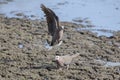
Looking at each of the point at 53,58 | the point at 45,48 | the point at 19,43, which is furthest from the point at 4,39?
the point at 53,58

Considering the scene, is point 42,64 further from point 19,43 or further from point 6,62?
point 19,43

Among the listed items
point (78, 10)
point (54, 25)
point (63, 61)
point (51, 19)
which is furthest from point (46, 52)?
point (78, 10)

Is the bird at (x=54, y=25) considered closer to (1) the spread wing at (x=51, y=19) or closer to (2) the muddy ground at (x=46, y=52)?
(1) the spread wing at (x=51, y=19)

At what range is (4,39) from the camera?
10789mm

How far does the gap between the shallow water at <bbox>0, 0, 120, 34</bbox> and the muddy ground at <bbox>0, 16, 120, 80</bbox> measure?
2.97 feet

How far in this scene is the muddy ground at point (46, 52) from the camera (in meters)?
8.65

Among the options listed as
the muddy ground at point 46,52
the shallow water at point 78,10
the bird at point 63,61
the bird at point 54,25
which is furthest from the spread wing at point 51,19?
the shallow water at point 78,10

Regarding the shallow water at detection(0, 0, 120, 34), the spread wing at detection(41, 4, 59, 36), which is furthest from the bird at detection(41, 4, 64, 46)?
the shallow water at detection(0, 0, 120, 34)

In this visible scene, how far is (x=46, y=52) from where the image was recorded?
996 cm

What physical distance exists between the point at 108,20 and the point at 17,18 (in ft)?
9.43

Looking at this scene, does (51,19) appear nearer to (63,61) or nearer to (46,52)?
(46,52)

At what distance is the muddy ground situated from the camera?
8.65 meters

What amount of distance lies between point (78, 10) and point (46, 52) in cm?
510

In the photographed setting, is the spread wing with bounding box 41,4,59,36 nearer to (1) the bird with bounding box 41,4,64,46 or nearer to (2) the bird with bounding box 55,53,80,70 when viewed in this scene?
(1) the bird with bounding box 41,4,64,46
